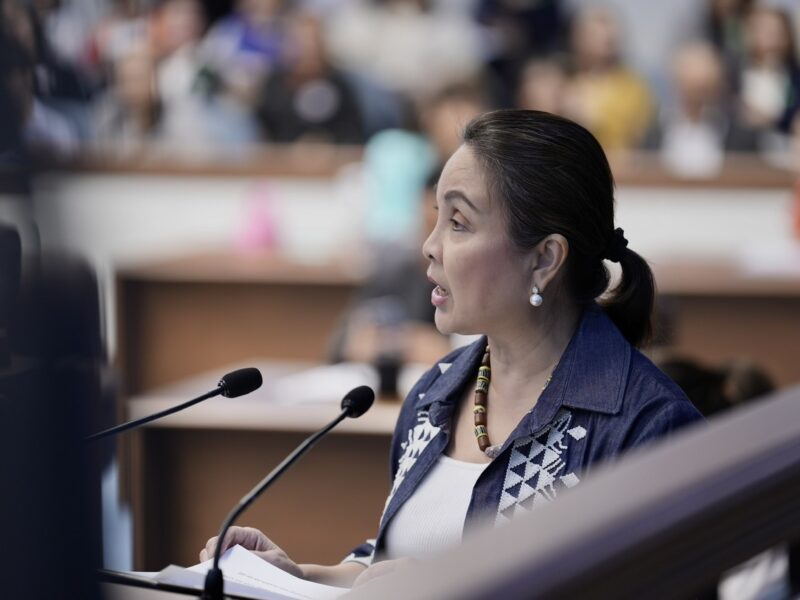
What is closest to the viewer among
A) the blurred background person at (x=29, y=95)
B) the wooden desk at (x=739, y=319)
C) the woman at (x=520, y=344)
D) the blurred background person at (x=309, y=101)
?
the blurred background person at (x=29, y=95)

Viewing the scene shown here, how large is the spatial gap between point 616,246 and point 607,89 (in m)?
5.28

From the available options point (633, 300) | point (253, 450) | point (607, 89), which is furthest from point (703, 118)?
point (633, 300)

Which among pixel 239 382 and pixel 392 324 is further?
pixel 392 324

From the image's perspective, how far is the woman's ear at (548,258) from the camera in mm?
1312

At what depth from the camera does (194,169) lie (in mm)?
6047

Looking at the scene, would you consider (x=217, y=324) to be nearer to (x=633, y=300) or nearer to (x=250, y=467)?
(x=250, y=467)

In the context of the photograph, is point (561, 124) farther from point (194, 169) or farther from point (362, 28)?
point (362, 28)

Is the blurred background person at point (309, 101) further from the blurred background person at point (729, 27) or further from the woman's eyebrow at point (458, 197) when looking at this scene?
the woman's eyebrow at point (458, 197)

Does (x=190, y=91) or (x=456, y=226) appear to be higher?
(x=456, y=226)

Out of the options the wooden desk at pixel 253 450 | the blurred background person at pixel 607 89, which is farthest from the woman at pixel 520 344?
the blurred background person at pixel 607 89

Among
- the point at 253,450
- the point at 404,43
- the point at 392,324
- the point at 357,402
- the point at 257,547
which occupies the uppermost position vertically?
the point at 357,402

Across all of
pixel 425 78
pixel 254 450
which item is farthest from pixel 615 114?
pixel 254 450

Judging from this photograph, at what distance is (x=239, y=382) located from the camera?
133 cm

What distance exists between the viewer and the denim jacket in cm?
122
